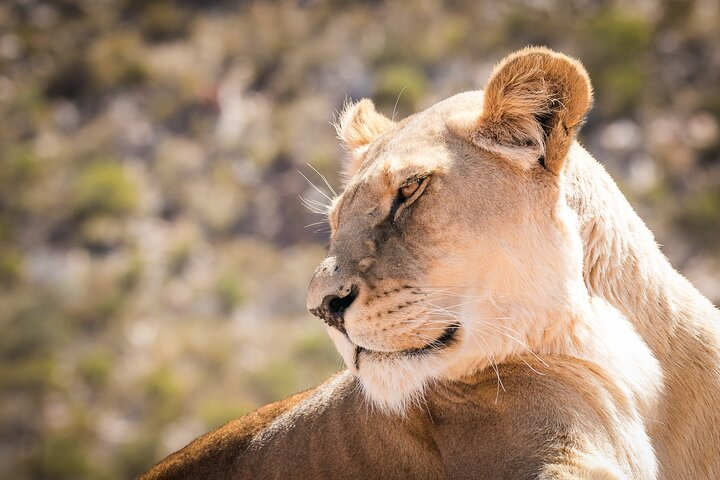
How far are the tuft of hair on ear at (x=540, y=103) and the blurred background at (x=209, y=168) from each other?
31.3 feet

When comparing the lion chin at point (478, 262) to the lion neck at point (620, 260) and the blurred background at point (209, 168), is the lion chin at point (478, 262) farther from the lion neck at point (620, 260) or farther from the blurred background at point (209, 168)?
the blurred background at point (209, 168)

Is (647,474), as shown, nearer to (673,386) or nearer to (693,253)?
(673,386)

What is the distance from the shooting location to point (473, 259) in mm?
3551

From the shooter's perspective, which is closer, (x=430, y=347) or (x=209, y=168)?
(x=430, y=347)

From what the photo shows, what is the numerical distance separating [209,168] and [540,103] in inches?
528

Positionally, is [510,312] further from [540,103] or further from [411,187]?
[540,103]

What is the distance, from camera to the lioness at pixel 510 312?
11.5 ft

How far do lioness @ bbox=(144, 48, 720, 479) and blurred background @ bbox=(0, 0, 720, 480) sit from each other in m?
9.19

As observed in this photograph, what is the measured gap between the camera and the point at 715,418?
3771 millimetres

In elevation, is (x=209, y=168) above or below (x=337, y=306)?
above

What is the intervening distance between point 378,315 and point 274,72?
15.7 metres

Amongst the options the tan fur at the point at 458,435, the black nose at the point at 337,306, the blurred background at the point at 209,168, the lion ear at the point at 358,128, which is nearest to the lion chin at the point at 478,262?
the black nose at the point at 337,306

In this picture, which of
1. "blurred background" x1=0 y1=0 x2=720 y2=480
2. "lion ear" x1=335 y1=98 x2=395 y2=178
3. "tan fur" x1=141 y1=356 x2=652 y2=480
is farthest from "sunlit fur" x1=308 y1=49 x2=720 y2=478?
"blurred background" x1=0 y1=0 x2=720 y2=480

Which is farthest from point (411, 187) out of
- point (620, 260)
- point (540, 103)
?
point (620, 260)
